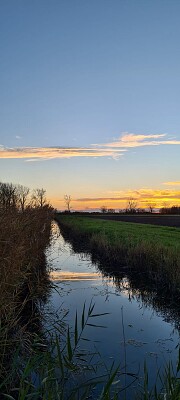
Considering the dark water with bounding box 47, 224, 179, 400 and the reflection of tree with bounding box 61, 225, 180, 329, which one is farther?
the reflection of tree with bounding box 61, 225, 180, 329

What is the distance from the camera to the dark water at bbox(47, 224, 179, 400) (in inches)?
277

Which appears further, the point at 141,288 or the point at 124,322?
the point at 141,288

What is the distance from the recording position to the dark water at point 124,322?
7.05m

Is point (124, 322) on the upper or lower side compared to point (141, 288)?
lower

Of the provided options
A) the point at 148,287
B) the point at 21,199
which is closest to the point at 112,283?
the point at 148,287

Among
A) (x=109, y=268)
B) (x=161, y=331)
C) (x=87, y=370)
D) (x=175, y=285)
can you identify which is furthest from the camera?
(x=109, y=268)

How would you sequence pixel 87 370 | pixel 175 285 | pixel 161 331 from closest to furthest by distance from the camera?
pixel 87 370, pixel 161 331, pixel 175 285

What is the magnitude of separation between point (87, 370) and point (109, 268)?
10867mm

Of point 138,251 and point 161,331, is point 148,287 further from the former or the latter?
point 161,331

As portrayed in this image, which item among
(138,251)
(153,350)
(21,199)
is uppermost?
(21,199)

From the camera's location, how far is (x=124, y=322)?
9594 mm

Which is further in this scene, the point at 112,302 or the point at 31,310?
the point at 112,302

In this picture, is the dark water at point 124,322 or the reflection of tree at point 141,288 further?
the reflection of tree at point 141,288

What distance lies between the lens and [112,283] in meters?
14.4
